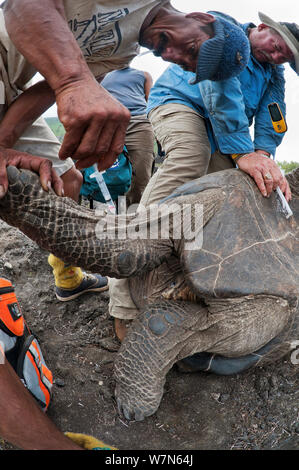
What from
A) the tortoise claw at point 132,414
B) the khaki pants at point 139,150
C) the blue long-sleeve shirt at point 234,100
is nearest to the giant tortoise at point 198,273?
the tortoise claw at point 132,414

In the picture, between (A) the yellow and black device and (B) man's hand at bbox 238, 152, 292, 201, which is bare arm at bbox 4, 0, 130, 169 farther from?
(A) the yellow and black device

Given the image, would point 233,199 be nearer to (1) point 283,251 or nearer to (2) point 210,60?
(1) point 283,251

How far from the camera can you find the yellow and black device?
227 cm

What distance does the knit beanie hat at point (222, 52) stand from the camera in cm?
144

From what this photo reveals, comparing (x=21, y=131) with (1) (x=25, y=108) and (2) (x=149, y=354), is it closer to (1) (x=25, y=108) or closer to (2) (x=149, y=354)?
(1) (x=25, y=108)

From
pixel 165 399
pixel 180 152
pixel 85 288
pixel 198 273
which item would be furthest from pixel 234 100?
pixel 165 399

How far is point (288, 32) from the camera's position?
6.39 ft

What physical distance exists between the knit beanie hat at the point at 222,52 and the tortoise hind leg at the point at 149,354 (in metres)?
0.95

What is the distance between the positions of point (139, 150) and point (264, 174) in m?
1.78

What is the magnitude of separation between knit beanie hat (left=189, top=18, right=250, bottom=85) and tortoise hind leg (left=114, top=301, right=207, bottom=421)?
949 mm

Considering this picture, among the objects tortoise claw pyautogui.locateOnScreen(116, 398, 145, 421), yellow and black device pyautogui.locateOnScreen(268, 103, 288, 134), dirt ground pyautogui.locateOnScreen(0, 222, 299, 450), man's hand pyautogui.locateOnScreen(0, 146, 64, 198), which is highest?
man's hand pyautogui.locateOnScreen(0, 146, 64, 198)

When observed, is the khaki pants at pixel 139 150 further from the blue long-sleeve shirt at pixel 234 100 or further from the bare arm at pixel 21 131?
the bare arm at pixel 21 131

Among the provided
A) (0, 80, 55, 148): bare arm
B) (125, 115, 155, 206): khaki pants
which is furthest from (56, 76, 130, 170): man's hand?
(125, 115, 155, 206): khaki pants

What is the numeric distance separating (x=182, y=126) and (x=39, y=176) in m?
1.14
